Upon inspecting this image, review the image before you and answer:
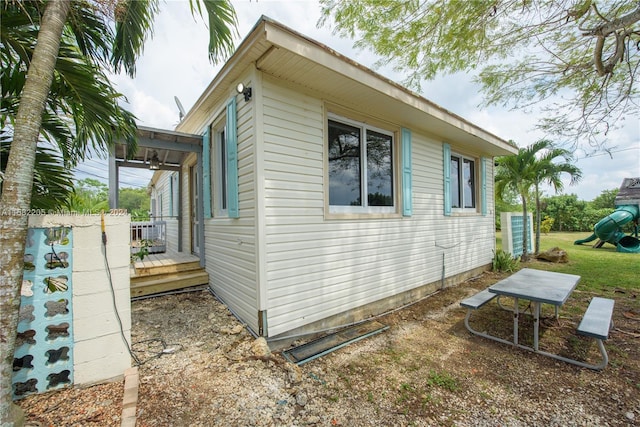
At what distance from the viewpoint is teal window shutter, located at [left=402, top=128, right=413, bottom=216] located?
4.56 meters

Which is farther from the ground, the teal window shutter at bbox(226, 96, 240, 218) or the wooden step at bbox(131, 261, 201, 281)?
the teal window shutter at bbox(226, 96, 240, 218)

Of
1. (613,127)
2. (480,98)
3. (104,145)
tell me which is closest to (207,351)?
(104,145)

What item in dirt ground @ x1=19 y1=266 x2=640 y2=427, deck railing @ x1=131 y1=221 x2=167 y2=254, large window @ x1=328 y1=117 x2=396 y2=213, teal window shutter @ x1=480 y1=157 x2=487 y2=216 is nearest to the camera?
dirt ground @ x1=19 y1=266 x2=640 y2=427

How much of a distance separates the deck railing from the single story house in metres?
4.34

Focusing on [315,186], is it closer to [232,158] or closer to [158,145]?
[232,158]

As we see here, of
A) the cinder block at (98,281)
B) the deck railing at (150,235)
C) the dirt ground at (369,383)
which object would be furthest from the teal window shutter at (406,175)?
the deck railing at (150,235)

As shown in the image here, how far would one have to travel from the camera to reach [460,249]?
20.0 ft

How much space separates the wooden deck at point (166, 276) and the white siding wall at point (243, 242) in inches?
38.6

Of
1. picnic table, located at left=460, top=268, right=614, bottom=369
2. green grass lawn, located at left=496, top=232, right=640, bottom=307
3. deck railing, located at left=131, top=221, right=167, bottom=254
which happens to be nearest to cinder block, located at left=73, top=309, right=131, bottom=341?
picnic table, located at left=460, top=268, right=614, bottom=369

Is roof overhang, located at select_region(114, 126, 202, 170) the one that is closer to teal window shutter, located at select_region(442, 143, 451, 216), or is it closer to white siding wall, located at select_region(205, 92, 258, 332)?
white siding wall, located at select_region(205, 92, 258, 332)

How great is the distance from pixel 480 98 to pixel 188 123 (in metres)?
7.20

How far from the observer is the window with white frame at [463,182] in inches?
248

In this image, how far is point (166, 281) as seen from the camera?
14.8 ft

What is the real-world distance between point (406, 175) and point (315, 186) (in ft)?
6.55
